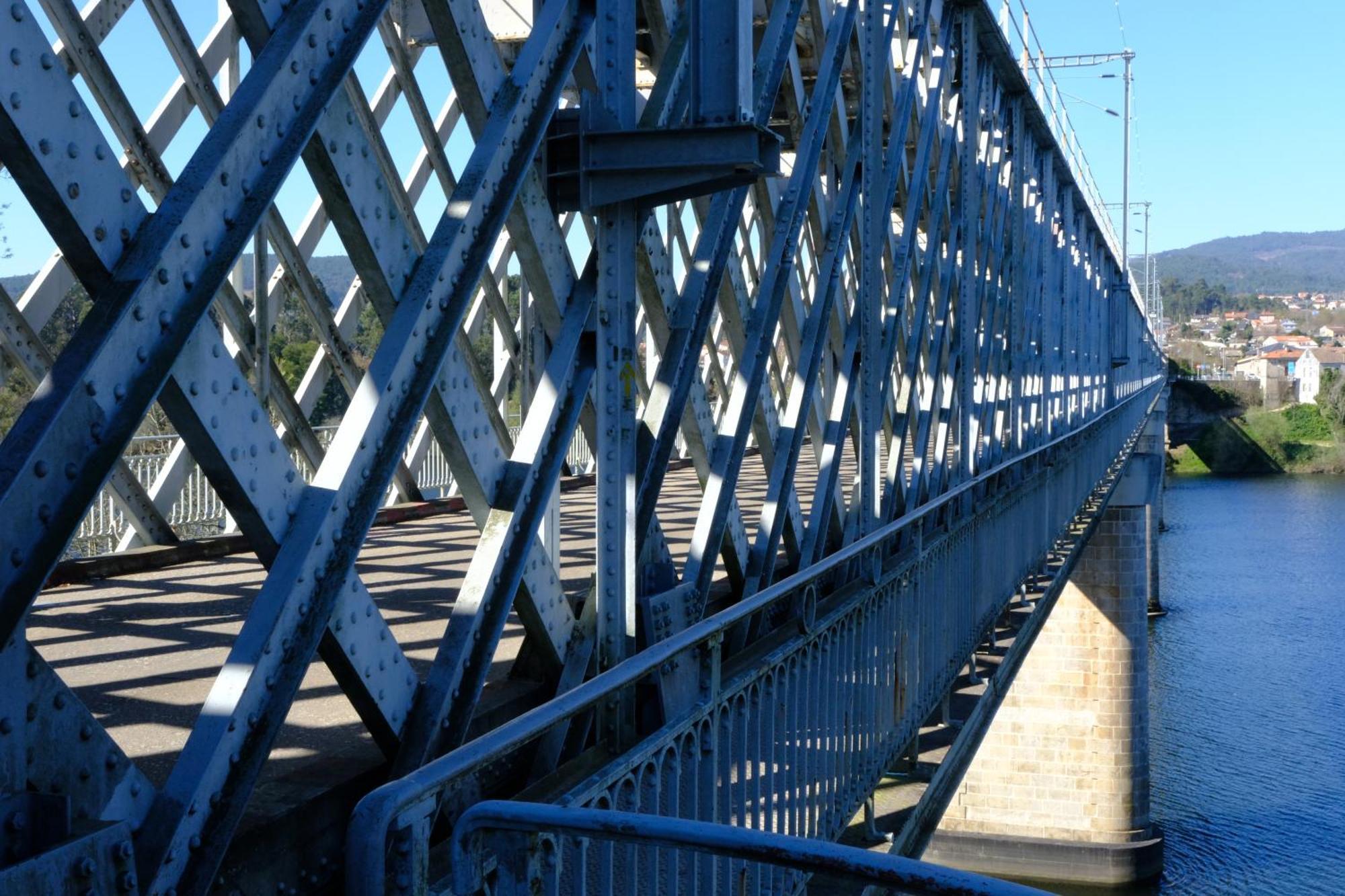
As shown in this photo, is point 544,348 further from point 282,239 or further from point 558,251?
point 282,239

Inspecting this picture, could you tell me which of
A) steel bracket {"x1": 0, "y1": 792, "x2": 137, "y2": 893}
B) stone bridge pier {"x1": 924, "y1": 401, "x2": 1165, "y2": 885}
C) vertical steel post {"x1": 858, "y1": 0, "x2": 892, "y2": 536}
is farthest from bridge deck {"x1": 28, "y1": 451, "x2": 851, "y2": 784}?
stone bridge pier {"x1": 924, "y1": 401, "x2": 1165, "y2": 885}

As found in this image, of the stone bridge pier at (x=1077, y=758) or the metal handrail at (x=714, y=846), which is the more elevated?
the metal handrail at (x=714, y=846)

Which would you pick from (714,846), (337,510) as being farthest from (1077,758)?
(714,846)

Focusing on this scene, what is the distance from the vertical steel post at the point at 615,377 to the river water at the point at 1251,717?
2282 centimetres

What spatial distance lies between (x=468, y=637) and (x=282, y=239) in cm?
681

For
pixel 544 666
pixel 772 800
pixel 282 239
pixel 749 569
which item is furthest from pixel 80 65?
pixel 772 800

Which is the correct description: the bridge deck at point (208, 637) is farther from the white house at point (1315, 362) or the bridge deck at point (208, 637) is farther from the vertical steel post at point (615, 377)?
the white house at point (1315, 362)

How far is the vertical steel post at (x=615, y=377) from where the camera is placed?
4.86 m

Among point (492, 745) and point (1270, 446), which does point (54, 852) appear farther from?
point (1270, 446)

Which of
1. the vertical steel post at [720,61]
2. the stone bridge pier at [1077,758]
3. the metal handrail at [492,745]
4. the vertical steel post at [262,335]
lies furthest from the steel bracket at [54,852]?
the stone bridge pier at [1077,758]

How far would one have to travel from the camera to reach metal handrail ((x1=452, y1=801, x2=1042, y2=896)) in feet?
7.65

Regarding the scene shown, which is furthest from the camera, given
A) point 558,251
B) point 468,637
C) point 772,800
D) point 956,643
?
point 956,643

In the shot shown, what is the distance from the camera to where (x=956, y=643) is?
9414 millimetres

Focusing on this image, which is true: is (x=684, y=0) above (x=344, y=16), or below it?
above
